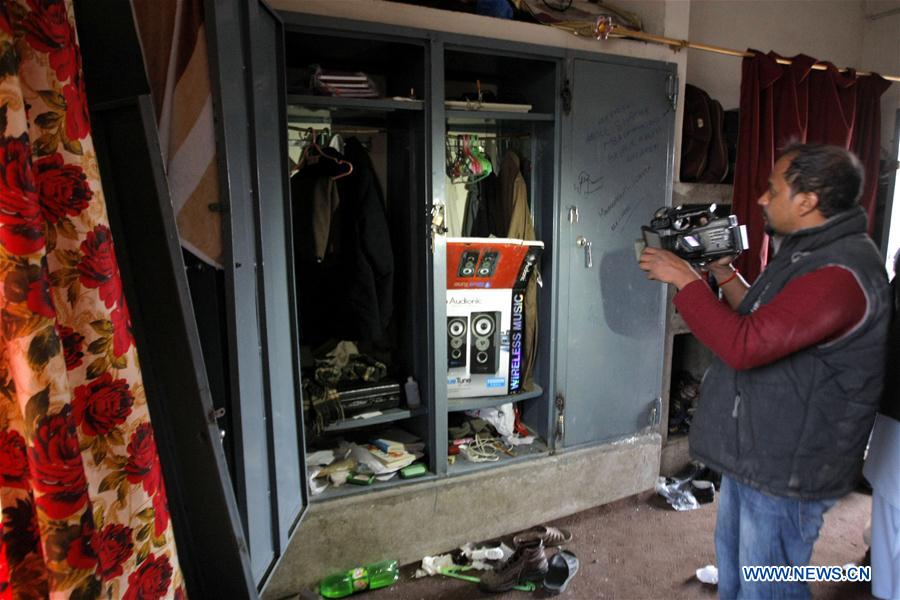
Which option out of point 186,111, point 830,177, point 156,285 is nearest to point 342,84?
point 186,111

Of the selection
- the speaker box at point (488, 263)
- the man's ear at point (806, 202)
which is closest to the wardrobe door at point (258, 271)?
the speaker box at point (488, 263)

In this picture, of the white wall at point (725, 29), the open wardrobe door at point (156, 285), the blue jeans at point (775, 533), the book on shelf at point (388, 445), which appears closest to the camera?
the open wardrobe door at point (156, 285)

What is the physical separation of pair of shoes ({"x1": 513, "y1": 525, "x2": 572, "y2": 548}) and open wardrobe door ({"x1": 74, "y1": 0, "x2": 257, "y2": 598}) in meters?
1.32

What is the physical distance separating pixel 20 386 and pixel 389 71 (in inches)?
76.8

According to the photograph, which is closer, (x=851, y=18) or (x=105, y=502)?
(x=105, y=502)

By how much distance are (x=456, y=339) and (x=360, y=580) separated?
95 cm

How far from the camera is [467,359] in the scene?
91.0 inches

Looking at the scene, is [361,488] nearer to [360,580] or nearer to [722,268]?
[360,580]

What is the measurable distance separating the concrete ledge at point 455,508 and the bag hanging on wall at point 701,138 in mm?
1255

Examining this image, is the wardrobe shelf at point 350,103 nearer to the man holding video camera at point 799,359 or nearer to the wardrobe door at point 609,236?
the wardrobe door at point 609,236

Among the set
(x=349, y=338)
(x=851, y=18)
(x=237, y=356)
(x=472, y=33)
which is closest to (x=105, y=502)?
(x=237, y=356)

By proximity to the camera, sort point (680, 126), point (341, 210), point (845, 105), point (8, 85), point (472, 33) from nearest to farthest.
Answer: point (8, 85)
point (472, 33)
point (341, 210)
point (680, 126)
point (845, 105)

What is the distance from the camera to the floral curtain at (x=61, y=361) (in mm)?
709

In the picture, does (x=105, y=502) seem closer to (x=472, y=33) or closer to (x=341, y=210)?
(x=341, y=210)
